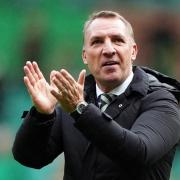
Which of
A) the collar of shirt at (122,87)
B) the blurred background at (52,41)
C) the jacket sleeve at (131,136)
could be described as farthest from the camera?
the blurred background at (52,41)

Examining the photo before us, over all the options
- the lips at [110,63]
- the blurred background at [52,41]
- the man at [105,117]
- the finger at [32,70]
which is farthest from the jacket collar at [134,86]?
the blurred background at [52,41]

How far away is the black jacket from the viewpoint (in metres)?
2.48

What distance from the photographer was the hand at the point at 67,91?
98.3 inches

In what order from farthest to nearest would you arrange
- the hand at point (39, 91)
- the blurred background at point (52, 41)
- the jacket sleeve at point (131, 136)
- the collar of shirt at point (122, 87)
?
the blurred background at point (52, 41)
the collar of shirt at point (122, 87)
the hand at point (39, 91)
the jacket sleeve at point (131, 136)

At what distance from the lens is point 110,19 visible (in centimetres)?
299

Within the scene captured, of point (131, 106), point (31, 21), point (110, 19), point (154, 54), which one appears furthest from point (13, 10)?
point (131, 106)

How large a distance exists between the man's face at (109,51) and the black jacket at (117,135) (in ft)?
0.25

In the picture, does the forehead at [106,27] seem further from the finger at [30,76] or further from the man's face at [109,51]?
the finger at [30,76]

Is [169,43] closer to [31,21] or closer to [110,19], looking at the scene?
[31,21]

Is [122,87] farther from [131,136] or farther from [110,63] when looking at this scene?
[131,136]

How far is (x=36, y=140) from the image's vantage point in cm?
279

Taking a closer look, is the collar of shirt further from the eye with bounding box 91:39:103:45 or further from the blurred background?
the blurred background

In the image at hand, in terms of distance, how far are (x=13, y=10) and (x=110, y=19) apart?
241 cm

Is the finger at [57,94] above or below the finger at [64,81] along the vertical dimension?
below
